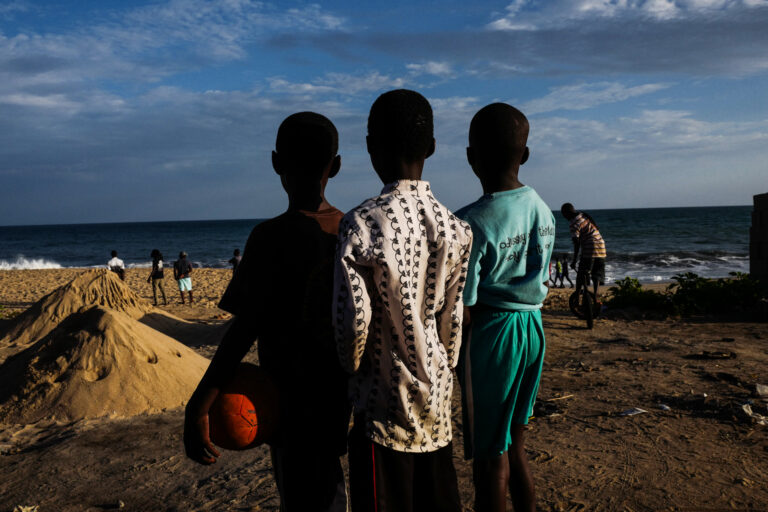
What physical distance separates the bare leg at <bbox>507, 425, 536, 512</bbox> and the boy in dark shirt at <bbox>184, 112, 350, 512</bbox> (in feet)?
3.09

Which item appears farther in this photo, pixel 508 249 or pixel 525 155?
pixel 525 155

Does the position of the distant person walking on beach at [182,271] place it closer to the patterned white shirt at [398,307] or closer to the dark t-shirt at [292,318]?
the dark t-shirt at [292,318]

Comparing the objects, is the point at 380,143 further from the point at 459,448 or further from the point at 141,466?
the point at 141,466

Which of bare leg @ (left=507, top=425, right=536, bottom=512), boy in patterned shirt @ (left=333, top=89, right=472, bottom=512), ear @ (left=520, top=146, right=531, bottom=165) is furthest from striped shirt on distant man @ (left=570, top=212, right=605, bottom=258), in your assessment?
boy in patterned shirt @ (left=333, top=89, right=472, bottom=512)

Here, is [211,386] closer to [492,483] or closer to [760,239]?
[492,483]

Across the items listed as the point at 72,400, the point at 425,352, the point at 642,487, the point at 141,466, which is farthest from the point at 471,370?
the point at 72,400

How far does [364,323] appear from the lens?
173 cm

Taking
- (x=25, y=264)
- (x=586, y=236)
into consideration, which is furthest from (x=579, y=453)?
(x=25, y=264)

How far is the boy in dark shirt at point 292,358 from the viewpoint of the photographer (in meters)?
1.92

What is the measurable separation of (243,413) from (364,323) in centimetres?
60

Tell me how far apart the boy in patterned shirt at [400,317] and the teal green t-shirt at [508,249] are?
0.46 meters

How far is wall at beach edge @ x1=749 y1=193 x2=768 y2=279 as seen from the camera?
1010 cm

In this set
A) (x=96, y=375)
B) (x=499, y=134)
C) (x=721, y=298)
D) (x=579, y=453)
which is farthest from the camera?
(x=721, y=298)

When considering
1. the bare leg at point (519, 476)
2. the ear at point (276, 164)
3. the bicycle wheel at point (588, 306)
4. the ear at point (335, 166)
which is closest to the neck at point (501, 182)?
the ear at point (335, 166)
